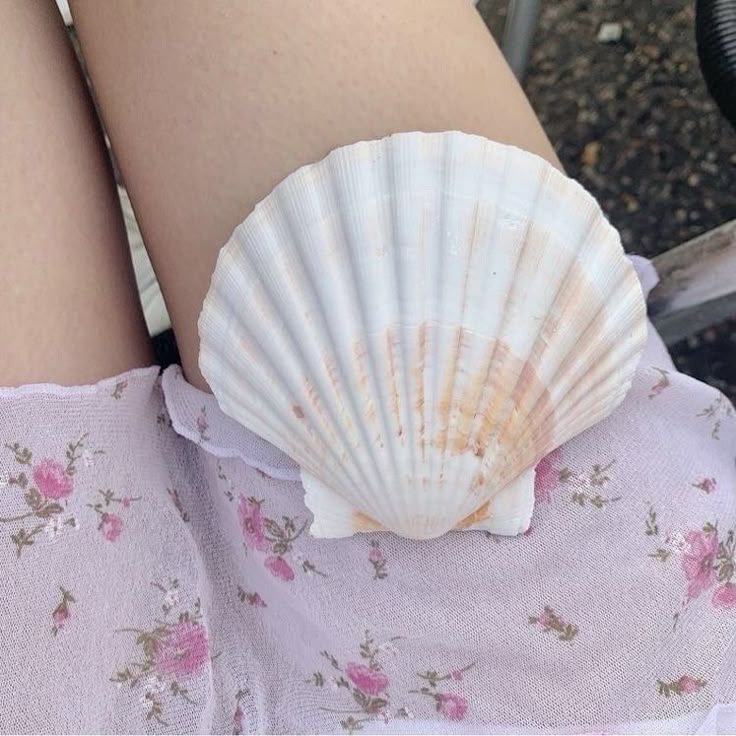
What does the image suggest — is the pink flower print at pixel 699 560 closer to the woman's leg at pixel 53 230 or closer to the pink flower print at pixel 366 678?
the pink flower print at pixel 366 678

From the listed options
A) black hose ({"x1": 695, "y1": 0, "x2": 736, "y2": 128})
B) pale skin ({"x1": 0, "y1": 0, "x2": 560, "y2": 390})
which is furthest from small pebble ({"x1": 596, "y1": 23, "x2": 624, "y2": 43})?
pale skin ({"x1": 0, "y1": 0, "x2": 560, "y2": 390})

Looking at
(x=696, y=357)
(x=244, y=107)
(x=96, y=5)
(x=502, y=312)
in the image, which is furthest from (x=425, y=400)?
(x=696, y=357)

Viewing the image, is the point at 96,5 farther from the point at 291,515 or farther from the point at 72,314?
the point at 291,515

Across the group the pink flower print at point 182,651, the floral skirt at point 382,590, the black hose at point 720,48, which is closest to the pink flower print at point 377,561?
the floral skirt at point 382,590

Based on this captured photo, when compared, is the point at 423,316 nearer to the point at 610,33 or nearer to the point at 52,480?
the point at 52,480

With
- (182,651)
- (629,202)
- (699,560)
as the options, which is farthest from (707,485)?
(629,202)

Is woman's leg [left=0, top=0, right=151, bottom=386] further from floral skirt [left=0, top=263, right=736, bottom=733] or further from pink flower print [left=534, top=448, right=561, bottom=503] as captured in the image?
pink flower print [left=534, top=448, right=561, bottom=503]
